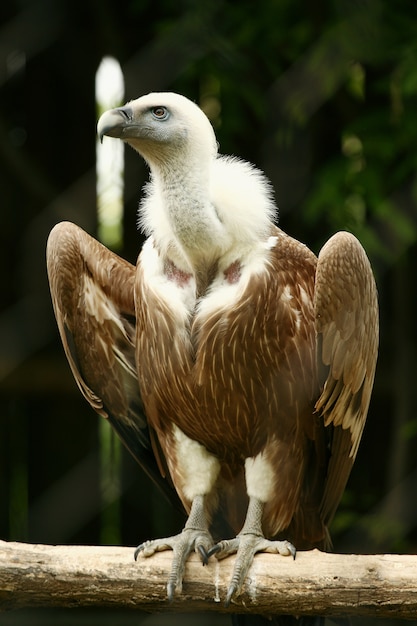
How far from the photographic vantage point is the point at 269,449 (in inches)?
98.1

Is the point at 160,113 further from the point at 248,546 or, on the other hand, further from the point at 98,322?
the point at 248,546

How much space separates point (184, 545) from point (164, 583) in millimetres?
225

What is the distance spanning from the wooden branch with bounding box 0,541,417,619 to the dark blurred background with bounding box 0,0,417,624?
843mm

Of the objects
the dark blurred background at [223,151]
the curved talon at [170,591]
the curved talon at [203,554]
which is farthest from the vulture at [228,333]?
the dark blurred background at [223,151]

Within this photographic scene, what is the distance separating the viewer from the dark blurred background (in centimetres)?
307

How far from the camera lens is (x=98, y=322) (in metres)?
2.65


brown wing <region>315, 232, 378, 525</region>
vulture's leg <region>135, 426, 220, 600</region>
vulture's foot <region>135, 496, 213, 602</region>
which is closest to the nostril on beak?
brown wing <region>315, 232, 378, 525</region>

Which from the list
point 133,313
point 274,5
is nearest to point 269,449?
point 133,313

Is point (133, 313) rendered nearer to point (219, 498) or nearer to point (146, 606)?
point (219, 498)

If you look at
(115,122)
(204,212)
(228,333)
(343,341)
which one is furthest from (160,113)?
(343,341)

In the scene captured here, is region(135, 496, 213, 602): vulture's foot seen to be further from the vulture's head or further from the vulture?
the vulture's head

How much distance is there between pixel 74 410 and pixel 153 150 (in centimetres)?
139

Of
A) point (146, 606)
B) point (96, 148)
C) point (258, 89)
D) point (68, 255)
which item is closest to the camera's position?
point (146, 606)

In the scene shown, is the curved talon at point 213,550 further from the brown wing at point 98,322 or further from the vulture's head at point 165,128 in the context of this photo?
the vulture's head at point 165,128
